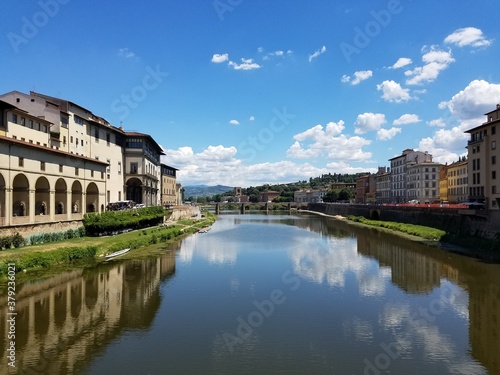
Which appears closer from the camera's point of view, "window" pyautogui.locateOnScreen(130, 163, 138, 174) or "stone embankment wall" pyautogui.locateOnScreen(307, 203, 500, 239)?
"stone embankment wall" pyautogui.locateOnScreen(307, 203, 500, 239)

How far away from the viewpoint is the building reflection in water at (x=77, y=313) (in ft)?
53.1

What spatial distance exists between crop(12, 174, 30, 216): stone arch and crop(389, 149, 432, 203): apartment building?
3567 inches

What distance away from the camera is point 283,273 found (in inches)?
1328

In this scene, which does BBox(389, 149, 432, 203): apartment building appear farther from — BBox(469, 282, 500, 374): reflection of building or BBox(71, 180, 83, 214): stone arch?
BBox(71, 180, 83, 214): stone arch

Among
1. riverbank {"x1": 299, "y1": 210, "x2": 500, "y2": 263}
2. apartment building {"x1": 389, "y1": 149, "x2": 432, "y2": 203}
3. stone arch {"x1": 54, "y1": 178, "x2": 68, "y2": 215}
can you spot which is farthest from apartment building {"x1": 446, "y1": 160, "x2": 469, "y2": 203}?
stone arch {"x1": 54, "y1": 178, "x2": 68, "y2": 215}

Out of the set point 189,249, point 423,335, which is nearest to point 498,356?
point 423,335

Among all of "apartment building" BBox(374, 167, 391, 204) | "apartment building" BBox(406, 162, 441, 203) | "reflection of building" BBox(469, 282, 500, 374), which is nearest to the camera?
"reflection of building" BBox(469, 282, 500, 374)

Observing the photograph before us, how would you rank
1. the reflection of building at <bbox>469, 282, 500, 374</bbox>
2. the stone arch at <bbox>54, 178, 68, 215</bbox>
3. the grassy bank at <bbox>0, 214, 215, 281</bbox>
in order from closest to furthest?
the reflection of building at <bbox>469, 282, 500, 374</bbox>, the grassy bank at <bbox>0, 214, 215, 281</bbox>, the stone arch at <bbox>54, 178, 68, 215</bbox>

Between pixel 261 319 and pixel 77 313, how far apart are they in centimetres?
1077

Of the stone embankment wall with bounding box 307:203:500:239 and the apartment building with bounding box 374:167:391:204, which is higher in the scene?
the apartment building with bounding box 374:167:391:204

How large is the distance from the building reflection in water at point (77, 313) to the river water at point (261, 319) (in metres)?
0.07

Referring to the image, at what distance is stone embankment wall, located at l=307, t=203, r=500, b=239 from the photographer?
43219 millimetres

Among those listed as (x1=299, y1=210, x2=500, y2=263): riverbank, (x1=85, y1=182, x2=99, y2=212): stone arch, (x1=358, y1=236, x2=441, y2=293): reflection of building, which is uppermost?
(x1=85, y1=182, x2=99, y2=212): stone arch

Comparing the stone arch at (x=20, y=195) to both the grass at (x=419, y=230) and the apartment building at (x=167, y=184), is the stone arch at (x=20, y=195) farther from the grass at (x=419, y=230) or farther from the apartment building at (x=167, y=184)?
the apartment building at (x=167, y=184)
